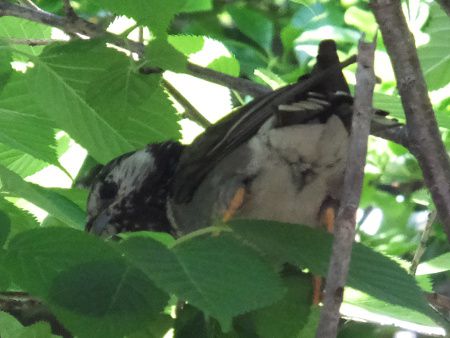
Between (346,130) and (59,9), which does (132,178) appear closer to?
(346,130)

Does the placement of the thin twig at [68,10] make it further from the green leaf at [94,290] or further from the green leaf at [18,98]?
the green leaf at [94,290]

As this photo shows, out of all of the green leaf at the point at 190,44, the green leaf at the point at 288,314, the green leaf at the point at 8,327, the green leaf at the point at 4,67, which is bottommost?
the green leaf at the point at 8,327

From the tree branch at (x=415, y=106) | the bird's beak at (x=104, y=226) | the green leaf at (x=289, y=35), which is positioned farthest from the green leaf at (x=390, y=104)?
the green leaf at (x=289, y=35)

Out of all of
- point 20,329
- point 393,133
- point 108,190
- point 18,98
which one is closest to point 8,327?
point 20,329

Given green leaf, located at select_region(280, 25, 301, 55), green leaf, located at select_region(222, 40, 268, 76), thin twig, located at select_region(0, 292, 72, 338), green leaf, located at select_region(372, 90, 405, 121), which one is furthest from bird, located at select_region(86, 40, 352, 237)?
green leaf, located at select_region(280, 25, 301, 55)

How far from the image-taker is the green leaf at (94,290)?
64.4 inches

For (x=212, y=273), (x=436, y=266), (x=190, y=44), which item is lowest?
(x=212, y=273)

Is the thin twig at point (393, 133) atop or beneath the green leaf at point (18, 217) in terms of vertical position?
atop

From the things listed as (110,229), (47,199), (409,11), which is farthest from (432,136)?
(110,229)

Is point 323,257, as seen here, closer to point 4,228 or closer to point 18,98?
point 4,228

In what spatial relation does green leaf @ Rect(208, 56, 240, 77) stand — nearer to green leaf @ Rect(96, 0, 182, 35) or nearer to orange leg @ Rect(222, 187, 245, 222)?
orange leg @ Rect(222, 187, 245, 222)

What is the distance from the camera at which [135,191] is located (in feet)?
11.7

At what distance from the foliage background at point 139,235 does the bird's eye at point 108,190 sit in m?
0.20

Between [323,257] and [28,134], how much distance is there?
108cm
